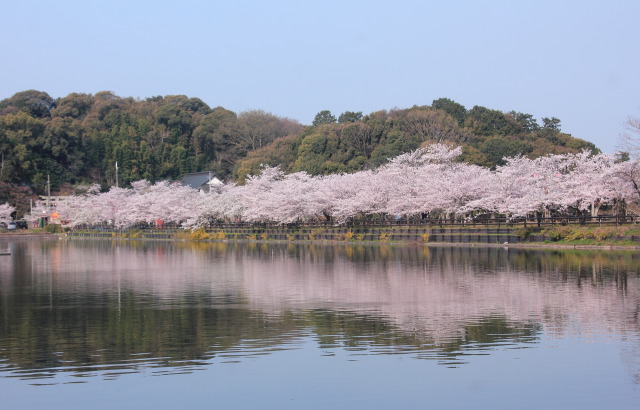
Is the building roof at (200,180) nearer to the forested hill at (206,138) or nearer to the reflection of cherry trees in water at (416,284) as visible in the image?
the forested hill at (206,138)

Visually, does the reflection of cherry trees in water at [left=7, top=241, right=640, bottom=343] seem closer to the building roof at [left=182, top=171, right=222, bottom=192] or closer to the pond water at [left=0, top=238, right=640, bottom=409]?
the pond water at [left=0, top=238, right=640, bottom=409]

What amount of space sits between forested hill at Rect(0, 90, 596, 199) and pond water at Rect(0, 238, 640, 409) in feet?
159

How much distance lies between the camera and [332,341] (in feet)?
48.7

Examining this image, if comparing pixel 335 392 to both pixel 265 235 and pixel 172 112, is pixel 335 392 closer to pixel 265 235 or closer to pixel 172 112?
pixel 265 235

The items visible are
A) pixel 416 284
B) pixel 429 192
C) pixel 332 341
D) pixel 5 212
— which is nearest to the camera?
pixel 332 341

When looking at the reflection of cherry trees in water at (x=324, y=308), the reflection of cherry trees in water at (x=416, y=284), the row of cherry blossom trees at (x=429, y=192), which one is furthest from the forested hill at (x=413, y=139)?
the reflection of cherry trees in water at (x=324, y=308)

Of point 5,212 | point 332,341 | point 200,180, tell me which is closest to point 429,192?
point 332,341

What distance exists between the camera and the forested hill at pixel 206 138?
→ 80.5m

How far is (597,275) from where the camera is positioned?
2500 cm

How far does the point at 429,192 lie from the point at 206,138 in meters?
74.1

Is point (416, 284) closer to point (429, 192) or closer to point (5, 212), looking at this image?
point (429, 192)

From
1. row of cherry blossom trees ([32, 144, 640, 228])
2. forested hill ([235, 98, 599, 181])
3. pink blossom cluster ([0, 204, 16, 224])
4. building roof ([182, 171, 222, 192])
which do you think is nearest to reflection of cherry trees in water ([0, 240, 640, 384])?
row of cherry blossom trees ([32, 144, 640, 228])

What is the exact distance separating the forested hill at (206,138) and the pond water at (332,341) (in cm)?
4851

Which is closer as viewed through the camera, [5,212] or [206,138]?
[5,212]
